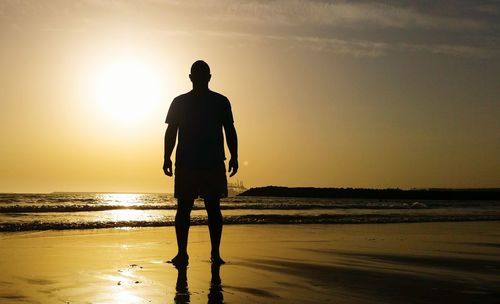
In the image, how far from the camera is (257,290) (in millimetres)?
5047

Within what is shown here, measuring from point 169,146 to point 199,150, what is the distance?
40cm

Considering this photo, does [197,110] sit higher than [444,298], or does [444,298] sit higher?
[197,110]

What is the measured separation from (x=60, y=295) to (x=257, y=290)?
1.63m

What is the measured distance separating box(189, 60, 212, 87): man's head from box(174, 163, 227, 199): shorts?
3.44ft

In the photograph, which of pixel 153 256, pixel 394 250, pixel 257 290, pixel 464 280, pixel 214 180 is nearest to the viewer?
pixel 257 290

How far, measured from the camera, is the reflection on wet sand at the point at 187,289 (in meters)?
4.55

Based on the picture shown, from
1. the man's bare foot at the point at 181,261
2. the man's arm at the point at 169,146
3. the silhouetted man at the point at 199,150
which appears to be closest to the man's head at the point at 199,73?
the silhouetted man at the point at 199,150

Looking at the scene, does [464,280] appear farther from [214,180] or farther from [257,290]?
[214,180]

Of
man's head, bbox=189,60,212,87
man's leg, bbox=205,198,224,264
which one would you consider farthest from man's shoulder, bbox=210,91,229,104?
man's leg, bbox=205,198,224,264

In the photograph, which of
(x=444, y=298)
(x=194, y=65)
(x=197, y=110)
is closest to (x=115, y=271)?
(x=197, y=110)

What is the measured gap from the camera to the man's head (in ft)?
23.0

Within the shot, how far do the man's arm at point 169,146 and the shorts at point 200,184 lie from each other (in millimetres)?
240

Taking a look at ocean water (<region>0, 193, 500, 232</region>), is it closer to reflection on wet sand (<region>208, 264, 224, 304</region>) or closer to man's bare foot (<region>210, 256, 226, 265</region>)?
man's bare foot (<region>210, 256, 226, 265</region>)

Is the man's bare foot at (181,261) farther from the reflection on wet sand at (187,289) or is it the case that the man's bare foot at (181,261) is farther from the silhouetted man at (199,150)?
the reflection on wet sand at (187,289)
